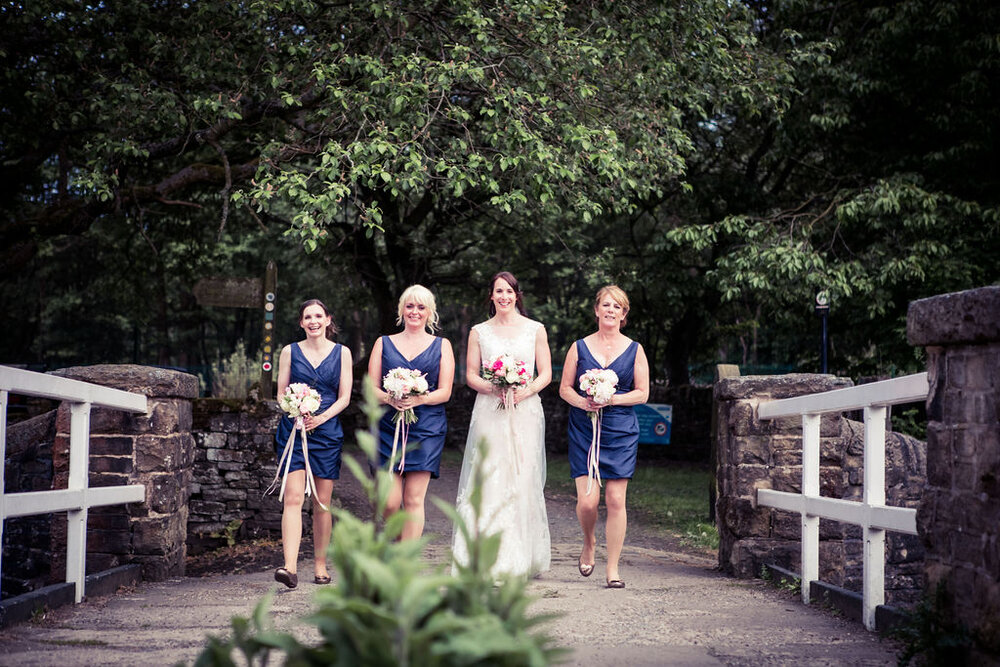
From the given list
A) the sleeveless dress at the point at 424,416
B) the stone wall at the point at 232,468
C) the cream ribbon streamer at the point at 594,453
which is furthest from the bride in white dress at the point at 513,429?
the stone wall at the point at 232,468

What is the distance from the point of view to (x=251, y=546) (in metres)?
10.2

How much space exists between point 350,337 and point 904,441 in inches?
1253

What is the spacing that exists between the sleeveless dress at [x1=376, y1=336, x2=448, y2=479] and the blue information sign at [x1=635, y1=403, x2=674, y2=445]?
12831 millimetres

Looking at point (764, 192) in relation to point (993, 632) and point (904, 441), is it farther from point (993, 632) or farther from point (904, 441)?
point (993, 632)

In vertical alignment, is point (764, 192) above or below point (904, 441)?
above

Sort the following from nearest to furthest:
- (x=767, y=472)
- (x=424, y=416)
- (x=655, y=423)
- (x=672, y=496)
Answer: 1. (x=424, y=416)
2. (x=767, y=472)
3. (x=672, y=496)
4. (x=655, y=423)

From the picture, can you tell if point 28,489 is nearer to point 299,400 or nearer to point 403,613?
point 299,400

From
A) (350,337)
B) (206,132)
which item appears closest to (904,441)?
(206,132)

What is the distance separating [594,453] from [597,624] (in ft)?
6.32

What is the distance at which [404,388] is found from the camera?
6.36 meters

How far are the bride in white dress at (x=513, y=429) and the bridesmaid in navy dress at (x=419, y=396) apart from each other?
0.83 ft

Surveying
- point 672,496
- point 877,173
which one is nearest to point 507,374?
point 672,496

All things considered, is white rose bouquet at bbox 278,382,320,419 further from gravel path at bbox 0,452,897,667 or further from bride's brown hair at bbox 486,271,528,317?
bride's brown hair at bbox 486,271,528,317

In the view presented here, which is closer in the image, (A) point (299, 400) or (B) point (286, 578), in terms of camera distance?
Result: (B) point (286, 578)
